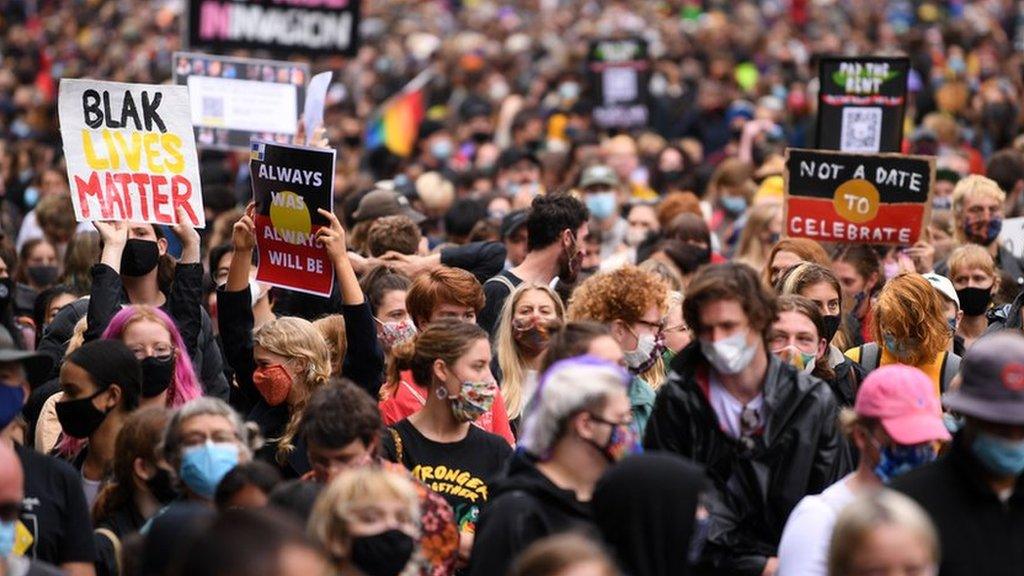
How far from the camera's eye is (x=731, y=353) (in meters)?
6.85

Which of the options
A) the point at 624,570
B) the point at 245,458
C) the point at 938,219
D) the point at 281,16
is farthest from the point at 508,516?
the point at 281,16

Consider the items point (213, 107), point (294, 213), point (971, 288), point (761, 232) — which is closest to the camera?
point (294, 213)

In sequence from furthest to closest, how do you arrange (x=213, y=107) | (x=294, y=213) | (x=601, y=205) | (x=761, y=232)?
(x=601, y=205), (x=213, y=107), (x=761, y=232), (x=294, y=213)

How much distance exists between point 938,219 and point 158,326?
23.3ft

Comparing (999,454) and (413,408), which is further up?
(999,454)

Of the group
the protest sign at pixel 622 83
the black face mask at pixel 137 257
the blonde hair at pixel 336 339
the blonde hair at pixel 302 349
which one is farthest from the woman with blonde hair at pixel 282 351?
the protest sign at pixel 622 83

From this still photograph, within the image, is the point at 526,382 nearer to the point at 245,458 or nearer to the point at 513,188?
the point at 245,458

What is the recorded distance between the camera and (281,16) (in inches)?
685

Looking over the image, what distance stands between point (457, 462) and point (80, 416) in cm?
147

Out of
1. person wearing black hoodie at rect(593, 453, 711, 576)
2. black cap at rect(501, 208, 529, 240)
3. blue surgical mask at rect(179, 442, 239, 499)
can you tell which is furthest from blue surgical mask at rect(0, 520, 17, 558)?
black cap at rect(501, 208, 529, 240)

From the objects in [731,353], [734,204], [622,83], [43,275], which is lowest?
[734,204]

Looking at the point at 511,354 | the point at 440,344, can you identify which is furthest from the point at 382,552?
the point at 511,354

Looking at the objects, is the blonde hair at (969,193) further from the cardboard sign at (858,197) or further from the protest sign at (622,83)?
the protest sign at (622,83)

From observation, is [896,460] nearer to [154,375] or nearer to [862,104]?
[154,375]
